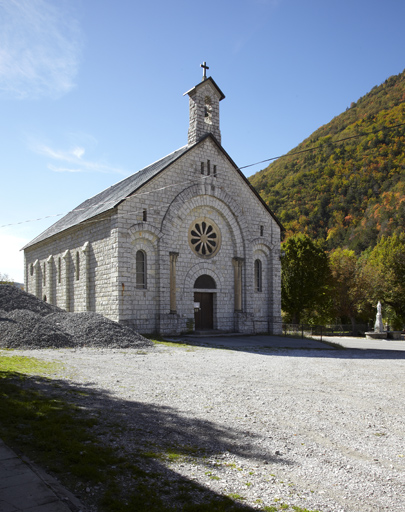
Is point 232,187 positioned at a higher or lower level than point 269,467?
higher

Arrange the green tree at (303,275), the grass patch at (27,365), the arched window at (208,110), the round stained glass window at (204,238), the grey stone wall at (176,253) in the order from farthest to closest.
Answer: the green tree at (303,275), the arched window at (208,110), the round stained glass window at (204,238), the grey stone wall at (176,253), the grass patch at (27,365)

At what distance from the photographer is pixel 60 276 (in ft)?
107

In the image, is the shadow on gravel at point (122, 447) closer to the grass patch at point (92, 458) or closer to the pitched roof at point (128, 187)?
the grass patch at point (92, 458)

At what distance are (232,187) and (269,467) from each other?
81.2 ft

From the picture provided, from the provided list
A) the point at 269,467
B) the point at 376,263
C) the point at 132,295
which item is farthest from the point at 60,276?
the point at 376,263

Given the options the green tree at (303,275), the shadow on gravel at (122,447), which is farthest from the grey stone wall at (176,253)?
the shadow on gravel at (122,447)

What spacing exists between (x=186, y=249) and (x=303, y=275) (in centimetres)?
2207

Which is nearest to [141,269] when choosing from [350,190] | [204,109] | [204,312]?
[204,312]

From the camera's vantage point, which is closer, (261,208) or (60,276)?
(261,208)

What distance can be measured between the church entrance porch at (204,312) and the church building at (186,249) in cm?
6

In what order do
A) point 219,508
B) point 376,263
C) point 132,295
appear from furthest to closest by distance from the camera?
1. point 376,263
2. point 132,295
3. point 219,508

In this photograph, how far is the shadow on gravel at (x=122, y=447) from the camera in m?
4.32

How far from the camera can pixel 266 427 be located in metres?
6.89

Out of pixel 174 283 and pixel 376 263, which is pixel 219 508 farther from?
pixel 376 263
